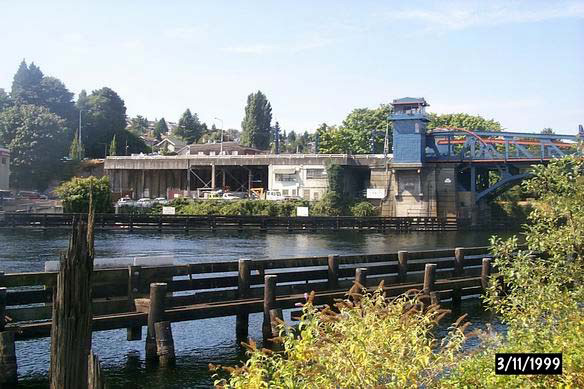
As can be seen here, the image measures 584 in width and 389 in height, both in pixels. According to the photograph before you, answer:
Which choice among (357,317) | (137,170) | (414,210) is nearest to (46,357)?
(357,317)

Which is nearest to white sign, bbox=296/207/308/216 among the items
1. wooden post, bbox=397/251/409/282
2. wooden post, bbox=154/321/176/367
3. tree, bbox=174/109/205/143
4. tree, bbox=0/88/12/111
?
wooden post, bbox=397/251/409/282

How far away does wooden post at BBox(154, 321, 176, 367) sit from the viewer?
14.5 metres

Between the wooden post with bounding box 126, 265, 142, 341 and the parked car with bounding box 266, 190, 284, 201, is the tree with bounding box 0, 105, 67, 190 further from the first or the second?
the wooden post with bounding box 126, 265, 142, 341

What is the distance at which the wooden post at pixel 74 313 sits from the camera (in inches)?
193

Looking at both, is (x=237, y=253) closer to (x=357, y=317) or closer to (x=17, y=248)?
(x=17, y=248)

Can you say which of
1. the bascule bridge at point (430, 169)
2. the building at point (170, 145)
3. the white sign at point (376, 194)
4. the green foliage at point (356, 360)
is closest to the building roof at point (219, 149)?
the building at point (170, 145)

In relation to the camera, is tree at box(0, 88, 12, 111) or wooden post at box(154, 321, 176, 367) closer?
wooden post at box(154, 321, 176, 367)

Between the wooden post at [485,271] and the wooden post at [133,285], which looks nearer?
the wooden post at [133,285]

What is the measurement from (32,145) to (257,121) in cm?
5355

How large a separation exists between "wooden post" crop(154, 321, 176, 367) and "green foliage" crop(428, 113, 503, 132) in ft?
308

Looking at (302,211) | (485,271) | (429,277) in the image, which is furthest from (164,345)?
(302,211)

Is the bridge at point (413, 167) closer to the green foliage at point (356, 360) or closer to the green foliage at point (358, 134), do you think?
the green foliage at point (358, 134)

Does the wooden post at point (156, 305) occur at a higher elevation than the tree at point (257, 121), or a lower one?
lower
